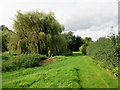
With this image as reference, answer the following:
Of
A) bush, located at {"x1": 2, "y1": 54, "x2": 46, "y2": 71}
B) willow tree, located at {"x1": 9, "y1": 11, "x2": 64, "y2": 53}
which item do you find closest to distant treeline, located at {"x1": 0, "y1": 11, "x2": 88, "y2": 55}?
willow tree, located at {"x1": 9, "y1": 11, "x2": 64, "y2": 53}

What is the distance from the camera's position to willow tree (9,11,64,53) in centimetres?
3228

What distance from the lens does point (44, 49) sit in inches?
1314

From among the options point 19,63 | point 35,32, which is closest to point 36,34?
point 35,32

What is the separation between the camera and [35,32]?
3372 cm

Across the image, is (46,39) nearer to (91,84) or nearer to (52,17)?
(52,17)

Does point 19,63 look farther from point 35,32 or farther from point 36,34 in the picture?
point 35,32

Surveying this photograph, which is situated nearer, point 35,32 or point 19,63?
point 19,63

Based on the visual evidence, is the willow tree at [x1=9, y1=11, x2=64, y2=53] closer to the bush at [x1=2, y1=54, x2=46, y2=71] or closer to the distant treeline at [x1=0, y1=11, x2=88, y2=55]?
the distant treeline at [x1=0, y1=11, x2=88, y2=55]

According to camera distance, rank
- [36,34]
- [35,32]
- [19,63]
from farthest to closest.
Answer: [35,32], [36,34], [19,63]

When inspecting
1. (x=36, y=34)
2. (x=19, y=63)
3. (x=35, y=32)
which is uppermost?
(x=35, y=32)

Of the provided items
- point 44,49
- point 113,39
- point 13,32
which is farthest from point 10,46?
point 113,39

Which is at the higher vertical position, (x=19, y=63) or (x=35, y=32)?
(x=35, y=32)

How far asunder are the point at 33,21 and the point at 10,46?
4769 millimetres

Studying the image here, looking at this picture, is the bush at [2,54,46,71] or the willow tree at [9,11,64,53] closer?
the bush at [2,54,46,71]
